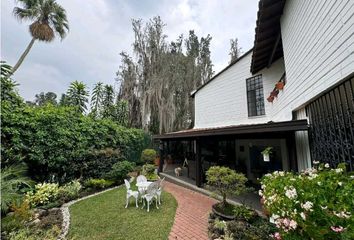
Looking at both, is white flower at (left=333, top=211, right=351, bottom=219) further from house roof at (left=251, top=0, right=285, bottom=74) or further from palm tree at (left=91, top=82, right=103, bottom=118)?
palm tree at (left=91, top=82, right=103, bottom=118)

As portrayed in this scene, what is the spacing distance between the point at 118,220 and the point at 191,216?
1.98 meters

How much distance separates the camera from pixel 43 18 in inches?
491

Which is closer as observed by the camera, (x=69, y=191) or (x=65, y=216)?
(x=65, y=216)

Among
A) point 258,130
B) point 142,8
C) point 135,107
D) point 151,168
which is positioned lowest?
point 151,168

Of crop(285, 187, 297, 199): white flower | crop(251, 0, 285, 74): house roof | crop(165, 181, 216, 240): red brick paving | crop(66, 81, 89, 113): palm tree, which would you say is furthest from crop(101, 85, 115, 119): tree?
crop(285, 187, 297, 199): white flower

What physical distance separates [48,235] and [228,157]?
8344mm

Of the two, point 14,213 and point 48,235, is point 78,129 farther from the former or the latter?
point 48,235

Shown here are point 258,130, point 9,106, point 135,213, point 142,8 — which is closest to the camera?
point 258,130

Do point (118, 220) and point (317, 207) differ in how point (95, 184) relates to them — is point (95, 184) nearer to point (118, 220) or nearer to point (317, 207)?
point (118, 220)

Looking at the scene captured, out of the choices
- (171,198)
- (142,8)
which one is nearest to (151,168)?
(171,198)

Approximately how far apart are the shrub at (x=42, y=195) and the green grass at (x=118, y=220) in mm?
899

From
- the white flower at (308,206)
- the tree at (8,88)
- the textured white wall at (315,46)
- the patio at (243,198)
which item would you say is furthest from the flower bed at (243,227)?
A: the tree at (8,88)

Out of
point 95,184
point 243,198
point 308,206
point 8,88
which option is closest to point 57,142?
point 95,184

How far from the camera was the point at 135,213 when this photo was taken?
5.51 meters
